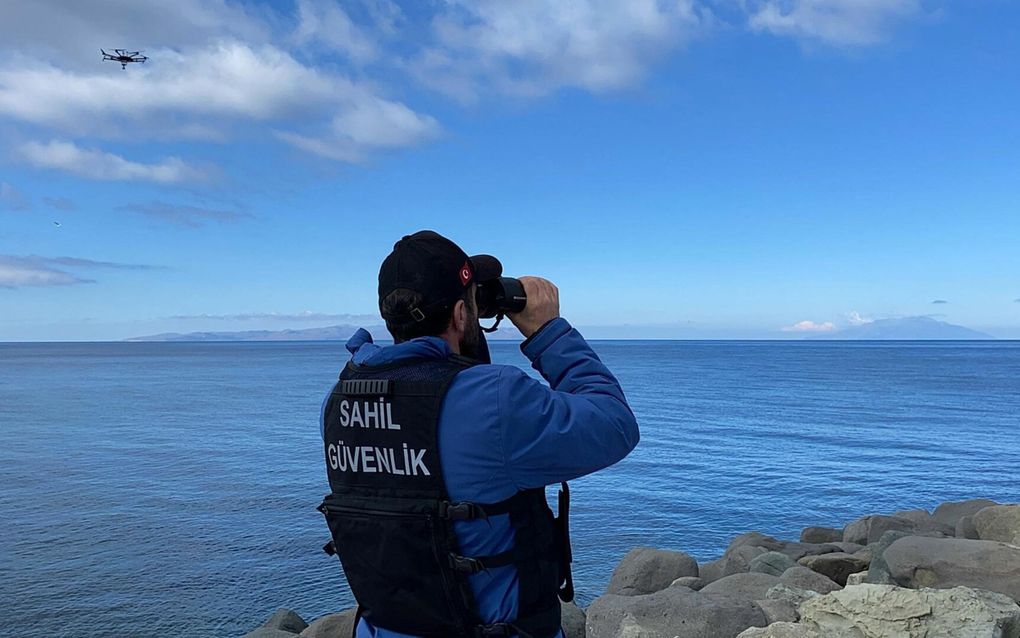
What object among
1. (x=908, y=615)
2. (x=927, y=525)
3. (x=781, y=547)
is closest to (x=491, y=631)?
(x=908, y=615)

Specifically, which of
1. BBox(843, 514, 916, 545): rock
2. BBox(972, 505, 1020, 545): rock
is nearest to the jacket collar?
BBox(972, 505, 1020, 545): rock

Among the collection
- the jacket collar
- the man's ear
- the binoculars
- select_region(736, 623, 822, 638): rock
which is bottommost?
select_region(736, 623, 822, 638): rock

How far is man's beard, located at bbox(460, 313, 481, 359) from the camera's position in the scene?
10.0ft

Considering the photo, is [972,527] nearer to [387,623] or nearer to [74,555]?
[387,623]

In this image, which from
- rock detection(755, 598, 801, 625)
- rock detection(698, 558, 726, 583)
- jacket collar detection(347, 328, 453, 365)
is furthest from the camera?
rock detection(698, 558, 726, 583)

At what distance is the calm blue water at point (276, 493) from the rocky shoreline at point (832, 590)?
2530mm

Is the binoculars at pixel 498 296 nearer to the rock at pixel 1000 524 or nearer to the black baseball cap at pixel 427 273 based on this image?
the black baseball cap at pixel 427 273

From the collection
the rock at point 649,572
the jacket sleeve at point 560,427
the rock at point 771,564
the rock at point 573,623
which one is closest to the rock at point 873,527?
the rock at point 771,564

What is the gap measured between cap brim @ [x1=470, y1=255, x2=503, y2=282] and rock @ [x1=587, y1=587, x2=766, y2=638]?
18.3ft

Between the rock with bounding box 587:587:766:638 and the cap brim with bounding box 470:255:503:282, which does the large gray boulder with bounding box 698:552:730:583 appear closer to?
the rock with bounding box 587:587:766:638

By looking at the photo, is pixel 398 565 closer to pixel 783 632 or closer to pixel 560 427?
pixel 560 427

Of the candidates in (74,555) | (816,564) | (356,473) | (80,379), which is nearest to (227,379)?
(80,379)

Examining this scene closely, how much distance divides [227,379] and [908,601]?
300 ft

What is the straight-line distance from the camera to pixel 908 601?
681cm
